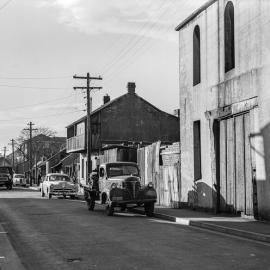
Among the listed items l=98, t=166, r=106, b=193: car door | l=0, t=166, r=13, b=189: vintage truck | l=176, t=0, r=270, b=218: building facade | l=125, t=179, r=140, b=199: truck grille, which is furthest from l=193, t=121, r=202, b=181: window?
l=0, t=166, r=13, b=189: vintage truck

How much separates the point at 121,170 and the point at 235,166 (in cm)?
556

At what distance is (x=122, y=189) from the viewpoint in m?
19.3

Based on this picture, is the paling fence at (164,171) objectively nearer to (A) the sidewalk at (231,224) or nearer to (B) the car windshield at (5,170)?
(A) the sidewalk at (231,224)

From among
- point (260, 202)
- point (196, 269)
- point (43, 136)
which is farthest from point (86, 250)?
point (43, 136)

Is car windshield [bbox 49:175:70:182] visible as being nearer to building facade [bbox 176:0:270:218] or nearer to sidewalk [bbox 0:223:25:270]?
building facade [bbox 176:0:270:218]

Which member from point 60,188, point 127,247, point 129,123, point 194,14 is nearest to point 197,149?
point 194,14

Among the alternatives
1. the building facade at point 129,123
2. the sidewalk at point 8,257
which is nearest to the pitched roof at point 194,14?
the sidewalk at point 8,257

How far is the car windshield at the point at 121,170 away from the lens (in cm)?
2128

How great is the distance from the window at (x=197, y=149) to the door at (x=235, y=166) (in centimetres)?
232

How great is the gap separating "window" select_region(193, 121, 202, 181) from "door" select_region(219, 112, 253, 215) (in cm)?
232

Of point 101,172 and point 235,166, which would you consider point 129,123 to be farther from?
point 235,166

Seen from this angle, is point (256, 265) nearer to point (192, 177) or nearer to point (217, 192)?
point (217, 192)

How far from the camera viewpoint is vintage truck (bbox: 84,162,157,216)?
19.2m

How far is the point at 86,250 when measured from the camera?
34.1ft
